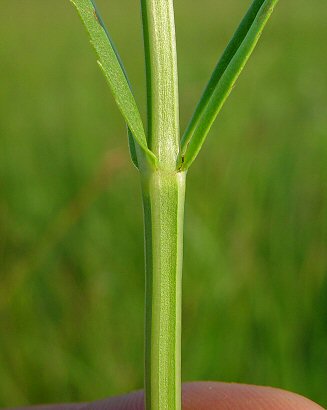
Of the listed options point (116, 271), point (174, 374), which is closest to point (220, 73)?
point (174, 374)

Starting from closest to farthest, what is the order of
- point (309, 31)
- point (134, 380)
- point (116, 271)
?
point (134, 380) → point (116, 271) → point (309, 31)

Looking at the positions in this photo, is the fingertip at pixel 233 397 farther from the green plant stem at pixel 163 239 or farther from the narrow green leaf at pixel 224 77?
the narrow green leaf at pixel 224 77

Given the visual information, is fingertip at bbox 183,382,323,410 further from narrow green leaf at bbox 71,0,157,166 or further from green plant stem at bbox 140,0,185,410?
narrow green leaf at bbox 71,0,157,166

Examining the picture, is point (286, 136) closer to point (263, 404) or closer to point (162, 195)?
point (263, 404)

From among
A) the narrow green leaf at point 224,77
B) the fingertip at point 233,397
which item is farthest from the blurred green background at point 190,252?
the narrow green leaf at point 224,77

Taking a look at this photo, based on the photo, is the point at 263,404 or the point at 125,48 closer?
the point at 263,404
